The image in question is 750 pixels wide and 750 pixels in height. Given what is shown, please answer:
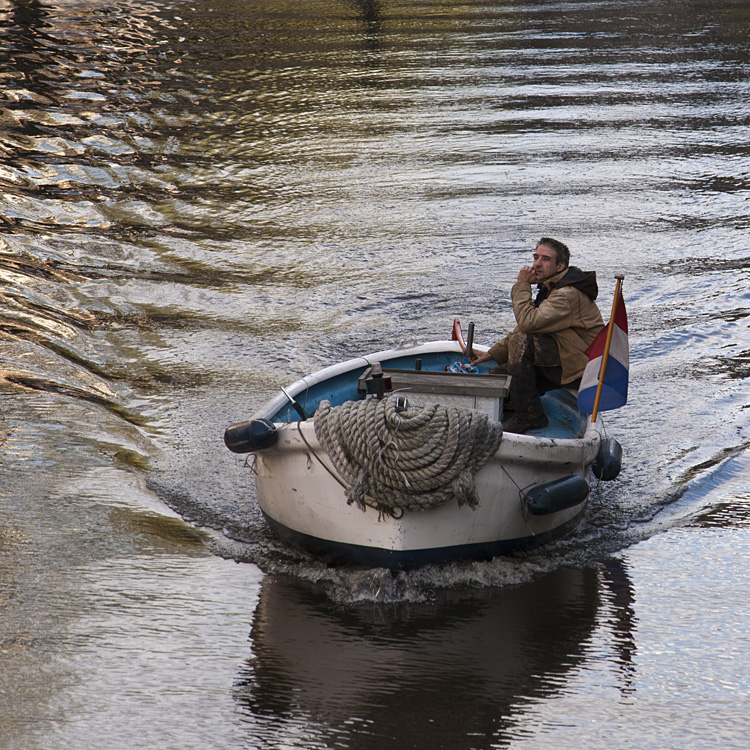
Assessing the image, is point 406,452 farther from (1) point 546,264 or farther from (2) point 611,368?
(1) point 546,264

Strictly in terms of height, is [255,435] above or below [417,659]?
above

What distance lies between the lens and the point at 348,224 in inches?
539

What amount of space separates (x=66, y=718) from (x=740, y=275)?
949 centimetres

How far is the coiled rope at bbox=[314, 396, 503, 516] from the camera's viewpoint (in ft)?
18.0

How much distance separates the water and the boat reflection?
0.02 meters

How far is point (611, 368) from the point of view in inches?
259

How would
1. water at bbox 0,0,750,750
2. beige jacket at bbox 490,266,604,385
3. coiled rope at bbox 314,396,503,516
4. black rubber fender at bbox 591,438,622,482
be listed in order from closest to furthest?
water at bbox 0,0,750,750 → coiled rope at bbox 314,396,503,516 → beige jacket at bbox 490,266,604,385 → black rubber fender at bbox 591,438,622,482

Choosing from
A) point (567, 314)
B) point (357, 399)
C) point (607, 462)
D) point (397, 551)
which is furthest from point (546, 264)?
point (397, 551)

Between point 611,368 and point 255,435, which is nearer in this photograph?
point 255,435

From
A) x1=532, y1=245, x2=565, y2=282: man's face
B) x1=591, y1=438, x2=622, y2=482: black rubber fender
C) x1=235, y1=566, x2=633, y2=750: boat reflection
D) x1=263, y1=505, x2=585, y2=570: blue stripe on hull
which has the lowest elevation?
x1=235, y1=566, x2=633, y2=750: boat reflection

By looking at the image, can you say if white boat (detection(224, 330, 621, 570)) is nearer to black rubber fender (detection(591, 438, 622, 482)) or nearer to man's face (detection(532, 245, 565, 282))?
black rubber fender (detection(591, 438, 622, 482))

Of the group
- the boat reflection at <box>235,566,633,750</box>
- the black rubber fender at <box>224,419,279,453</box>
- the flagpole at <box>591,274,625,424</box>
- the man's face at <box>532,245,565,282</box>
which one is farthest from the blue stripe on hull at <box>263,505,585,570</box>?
the man's face at <box>532,245,565,282</box>

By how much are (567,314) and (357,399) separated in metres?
1.61

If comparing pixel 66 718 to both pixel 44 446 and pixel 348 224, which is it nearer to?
pixel 44 446
